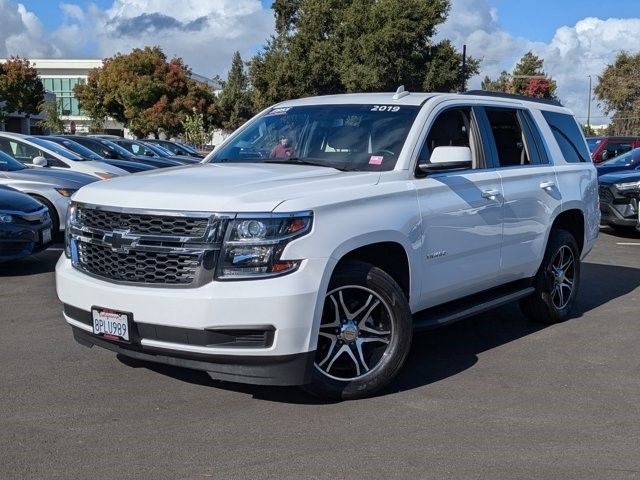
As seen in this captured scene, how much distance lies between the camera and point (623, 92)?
53906mm

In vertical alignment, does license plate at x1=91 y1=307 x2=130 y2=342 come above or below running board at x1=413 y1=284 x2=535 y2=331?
above

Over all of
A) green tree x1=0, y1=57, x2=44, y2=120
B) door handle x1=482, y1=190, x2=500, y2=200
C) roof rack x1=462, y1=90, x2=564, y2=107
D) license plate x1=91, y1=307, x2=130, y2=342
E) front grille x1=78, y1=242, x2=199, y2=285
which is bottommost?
license plate x1=91, y1=307, x2=130, y2=342

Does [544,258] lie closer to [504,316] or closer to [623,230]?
[504,316]

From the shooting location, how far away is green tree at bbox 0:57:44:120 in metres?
51.5

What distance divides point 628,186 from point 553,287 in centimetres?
728

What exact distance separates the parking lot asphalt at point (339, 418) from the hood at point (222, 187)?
1.26m

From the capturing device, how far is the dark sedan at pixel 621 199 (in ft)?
43.9

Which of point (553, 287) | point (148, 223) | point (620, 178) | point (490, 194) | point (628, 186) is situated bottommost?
point (553, 287)

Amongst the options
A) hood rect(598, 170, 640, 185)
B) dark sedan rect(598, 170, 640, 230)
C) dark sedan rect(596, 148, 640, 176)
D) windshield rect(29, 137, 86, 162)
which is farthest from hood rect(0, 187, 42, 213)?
dark sedan rect(596, 148, 640, 176)

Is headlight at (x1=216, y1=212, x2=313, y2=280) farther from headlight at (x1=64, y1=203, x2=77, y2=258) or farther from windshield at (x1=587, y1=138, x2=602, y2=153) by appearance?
windshield at (x1=587, y1=138, x2=602, y2=153)

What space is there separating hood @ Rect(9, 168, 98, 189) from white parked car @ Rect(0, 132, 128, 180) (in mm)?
862

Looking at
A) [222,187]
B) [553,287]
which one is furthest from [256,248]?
[553,287]

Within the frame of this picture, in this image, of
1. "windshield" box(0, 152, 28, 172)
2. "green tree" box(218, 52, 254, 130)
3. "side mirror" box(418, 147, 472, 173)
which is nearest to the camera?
"side mirror" box(418, 147, 472, 173)

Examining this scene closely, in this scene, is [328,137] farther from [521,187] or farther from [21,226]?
[21,226]
